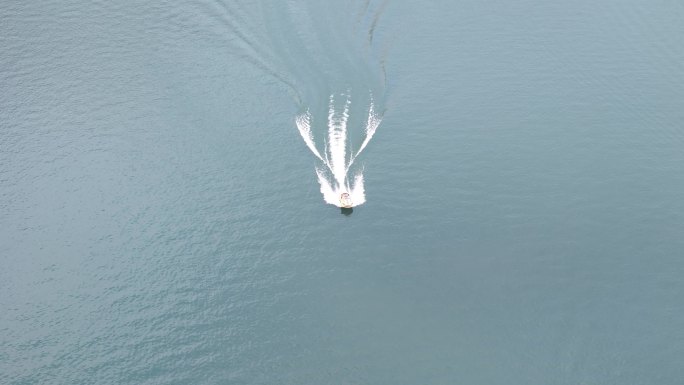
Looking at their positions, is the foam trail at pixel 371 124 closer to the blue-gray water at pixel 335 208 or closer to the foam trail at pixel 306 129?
the blue-gray water at pixel 335 208

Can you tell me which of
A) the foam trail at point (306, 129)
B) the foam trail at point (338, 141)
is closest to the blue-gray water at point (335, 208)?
→ the foam trail at point (306, 129)

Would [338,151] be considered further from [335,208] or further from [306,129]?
[335,208]

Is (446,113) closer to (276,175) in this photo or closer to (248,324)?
(276,175)

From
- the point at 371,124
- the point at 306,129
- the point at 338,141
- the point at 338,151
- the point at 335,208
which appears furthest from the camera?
the point at 371,124

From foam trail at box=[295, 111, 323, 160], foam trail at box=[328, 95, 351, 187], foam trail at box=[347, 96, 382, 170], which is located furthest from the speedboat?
foam trail at box=[347, 96, 382, 170]

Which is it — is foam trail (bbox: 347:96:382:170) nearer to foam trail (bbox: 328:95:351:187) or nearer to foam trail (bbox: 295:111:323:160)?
foam trail (bbox: 328:95:351:187)

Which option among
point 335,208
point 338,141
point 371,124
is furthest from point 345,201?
point 371,124

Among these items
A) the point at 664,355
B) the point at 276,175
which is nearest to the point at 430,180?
the point at 276,175
